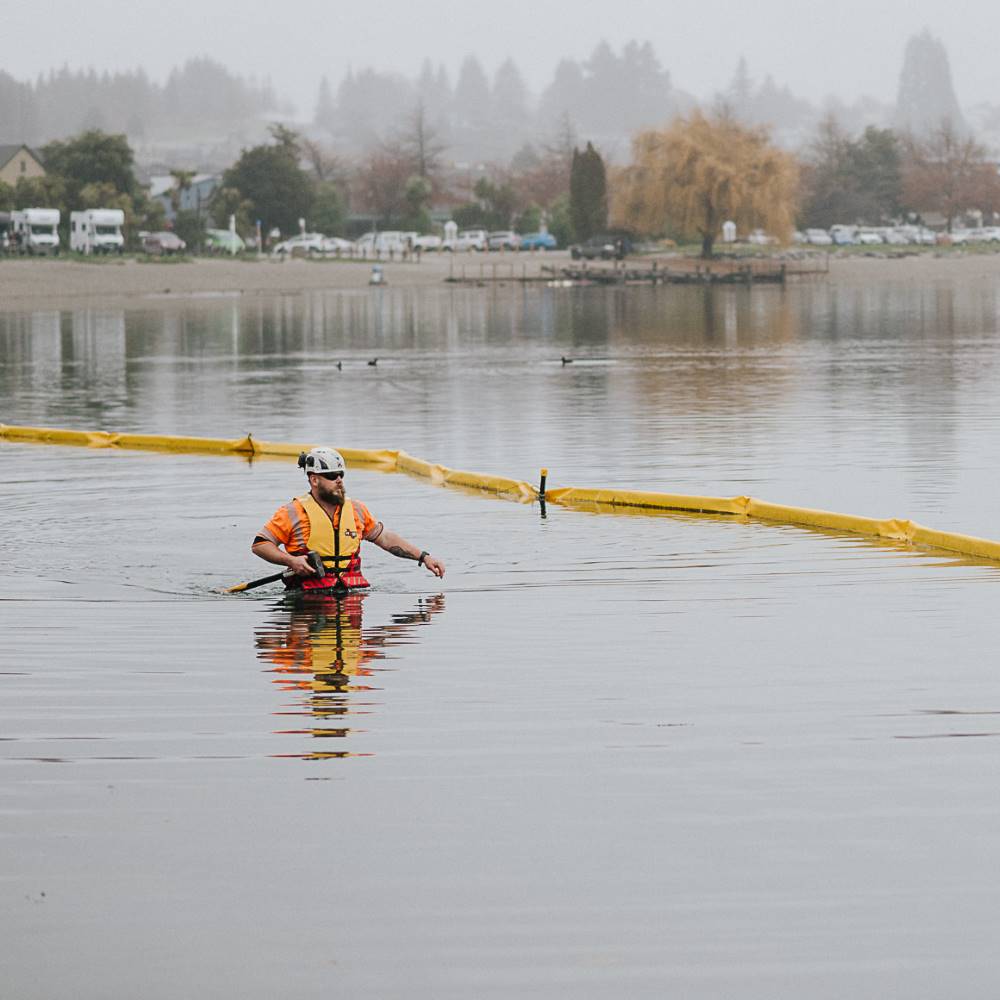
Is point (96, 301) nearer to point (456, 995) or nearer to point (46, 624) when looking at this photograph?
point (46, 624)

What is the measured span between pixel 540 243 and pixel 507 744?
5633 inches

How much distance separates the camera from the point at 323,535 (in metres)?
15.4

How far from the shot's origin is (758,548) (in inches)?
A: 738

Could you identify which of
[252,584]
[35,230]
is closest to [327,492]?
[252,584]

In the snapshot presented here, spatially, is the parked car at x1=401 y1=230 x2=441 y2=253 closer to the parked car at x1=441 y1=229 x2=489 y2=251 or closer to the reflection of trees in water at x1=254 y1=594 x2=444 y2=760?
the parked car at x1=441 y1=229 x2=489 y2=251

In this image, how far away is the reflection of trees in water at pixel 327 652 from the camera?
12.0 metres

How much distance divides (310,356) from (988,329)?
2302 centimetres

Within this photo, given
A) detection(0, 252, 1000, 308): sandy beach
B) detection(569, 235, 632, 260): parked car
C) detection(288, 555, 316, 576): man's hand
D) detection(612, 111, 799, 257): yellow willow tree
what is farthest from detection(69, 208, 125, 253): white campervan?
detection(288, 555, 316, 576): man's hand

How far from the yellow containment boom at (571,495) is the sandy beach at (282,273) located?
6570cm

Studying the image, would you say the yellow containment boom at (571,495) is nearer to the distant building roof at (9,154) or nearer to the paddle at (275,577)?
the paddle at (275,577)

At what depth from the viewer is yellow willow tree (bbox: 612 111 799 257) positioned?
12644 cm

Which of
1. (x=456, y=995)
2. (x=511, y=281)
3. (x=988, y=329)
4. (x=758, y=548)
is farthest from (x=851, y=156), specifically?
(x=456, y=995)

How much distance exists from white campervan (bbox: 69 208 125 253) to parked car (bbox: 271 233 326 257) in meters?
13.0

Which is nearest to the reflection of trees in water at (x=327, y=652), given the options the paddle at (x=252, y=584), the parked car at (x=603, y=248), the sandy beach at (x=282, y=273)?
the paddle at (x=252, y=584)
